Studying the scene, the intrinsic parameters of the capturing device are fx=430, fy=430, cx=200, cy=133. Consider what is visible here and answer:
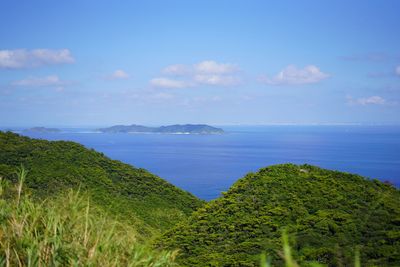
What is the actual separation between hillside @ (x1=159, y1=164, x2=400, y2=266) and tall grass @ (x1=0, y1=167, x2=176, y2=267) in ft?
22.9

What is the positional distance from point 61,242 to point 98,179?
88.8ft

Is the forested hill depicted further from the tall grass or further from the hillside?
the tall grass

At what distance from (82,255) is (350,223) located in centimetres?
1162

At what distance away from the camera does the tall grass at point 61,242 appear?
4.44 meters

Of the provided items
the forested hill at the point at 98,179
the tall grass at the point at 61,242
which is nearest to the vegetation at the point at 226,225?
the tall grass at the point at 61,242

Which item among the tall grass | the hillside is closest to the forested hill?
the hillside

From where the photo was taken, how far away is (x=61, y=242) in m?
4.72

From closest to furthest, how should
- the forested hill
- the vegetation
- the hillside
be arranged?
1. the vegetation
2. the hillside
3. the forested hill

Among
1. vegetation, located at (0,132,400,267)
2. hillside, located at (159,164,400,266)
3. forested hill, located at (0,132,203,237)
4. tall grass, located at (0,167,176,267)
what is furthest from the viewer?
forested hill, located at (0,132,203,237)

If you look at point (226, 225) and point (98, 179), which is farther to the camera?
point (98, 179)

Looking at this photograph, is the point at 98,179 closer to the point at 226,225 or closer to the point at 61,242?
the point at 226,225

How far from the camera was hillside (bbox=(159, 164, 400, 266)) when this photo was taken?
12367mm

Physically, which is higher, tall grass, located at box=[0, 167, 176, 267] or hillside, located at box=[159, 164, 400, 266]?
tall grass, located at box=[0, 167, 176, 267]

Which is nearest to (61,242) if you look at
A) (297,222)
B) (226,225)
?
(297,222)
